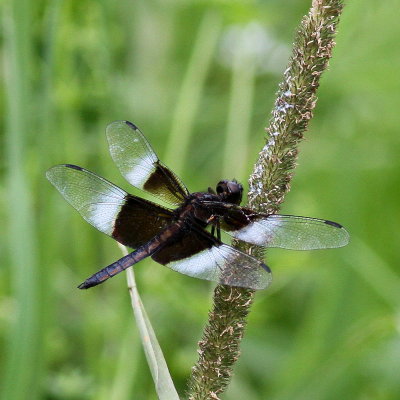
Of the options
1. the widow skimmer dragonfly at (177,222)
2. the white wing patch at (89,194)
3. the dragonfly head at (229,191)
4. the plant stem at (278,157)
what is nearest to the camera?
the plant stem at (278,157)

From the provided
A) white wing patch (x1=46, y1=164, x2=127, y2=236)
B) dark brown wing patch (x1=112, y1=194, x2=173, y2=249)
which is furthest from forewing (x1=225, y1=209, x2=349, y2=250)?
white wing patch (x1=46, y1=164, x2=127, y2=236)

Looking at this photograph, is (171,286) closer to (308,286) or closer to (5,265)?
(5,265)

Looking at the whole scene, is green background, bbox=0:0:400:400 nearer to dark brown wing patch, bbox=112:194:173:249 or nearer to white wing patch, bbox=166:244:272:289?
dark brown wing patch, bbox=112:194:173:249

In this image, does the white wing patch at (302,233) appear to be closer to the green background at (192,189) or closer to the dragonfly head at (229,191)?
the dragonfly head at (229,191)

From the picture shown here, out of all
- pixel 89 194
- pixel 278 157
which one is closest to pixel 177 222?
pixel 89 194

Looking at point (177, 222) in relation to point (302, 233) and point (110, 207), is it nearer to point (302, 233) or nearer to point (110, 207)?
point (110, 207)

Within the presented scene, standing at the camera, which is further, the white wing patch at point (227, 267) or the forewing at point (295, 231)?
the forewing at point (295, 231)

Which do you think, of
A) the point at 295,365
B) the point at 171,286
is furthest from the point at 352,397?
the point at 171,286

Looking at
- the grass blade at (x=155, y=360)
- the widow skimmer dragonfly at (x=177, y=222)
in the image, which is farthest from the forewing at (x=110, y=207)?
the grass blade at (x=155, y=360)
